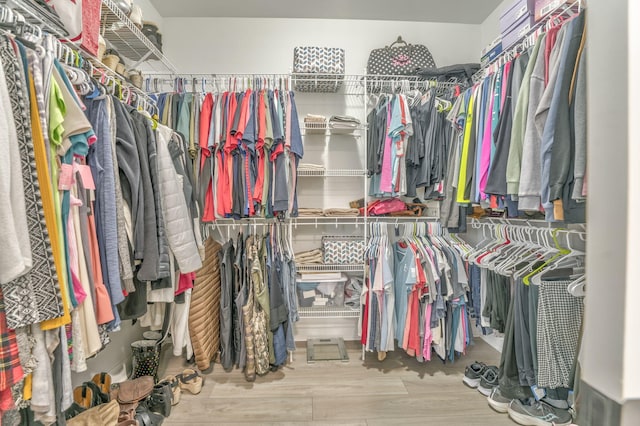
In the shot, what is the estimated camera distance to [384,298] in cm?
215

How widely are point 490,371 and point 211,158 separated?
2.36 meters

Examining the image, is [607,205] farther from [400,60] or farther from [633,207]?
[400,60]

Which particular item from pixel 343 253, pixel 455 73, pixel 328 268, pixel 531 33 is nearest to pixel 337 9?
pixel 455 73

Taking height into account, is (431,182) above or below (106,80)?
below

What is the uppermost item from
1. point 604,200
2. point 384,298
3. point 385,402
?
point 604,200

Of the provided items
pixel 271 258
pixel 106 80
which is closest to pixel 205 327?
pixel 271 258

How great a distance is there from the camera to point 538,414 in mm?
1592

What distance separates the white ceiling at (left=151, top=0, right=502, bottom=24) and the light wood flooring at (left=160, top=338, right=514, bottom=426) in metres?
2.81

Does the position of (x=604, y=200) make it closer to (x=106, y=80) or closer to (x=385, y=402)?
(x=106, y=80)

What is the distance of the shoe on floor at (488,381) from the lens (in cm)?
186

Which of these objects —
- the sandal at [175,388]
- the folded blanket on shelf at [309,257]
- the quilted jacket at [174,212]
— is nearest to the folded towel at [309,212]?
the folded blanket on shelf at [309,257]

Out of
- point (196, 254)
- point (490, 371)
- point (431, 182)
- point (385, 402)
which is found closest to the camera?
point (196, 254)

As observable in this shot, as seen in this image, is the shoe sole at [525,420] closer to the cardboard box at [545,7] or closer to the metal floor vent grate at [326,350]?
the metal floor vent grate at [326,350]

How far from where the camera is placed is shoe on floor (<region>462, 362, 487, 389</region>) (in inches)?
76.5
